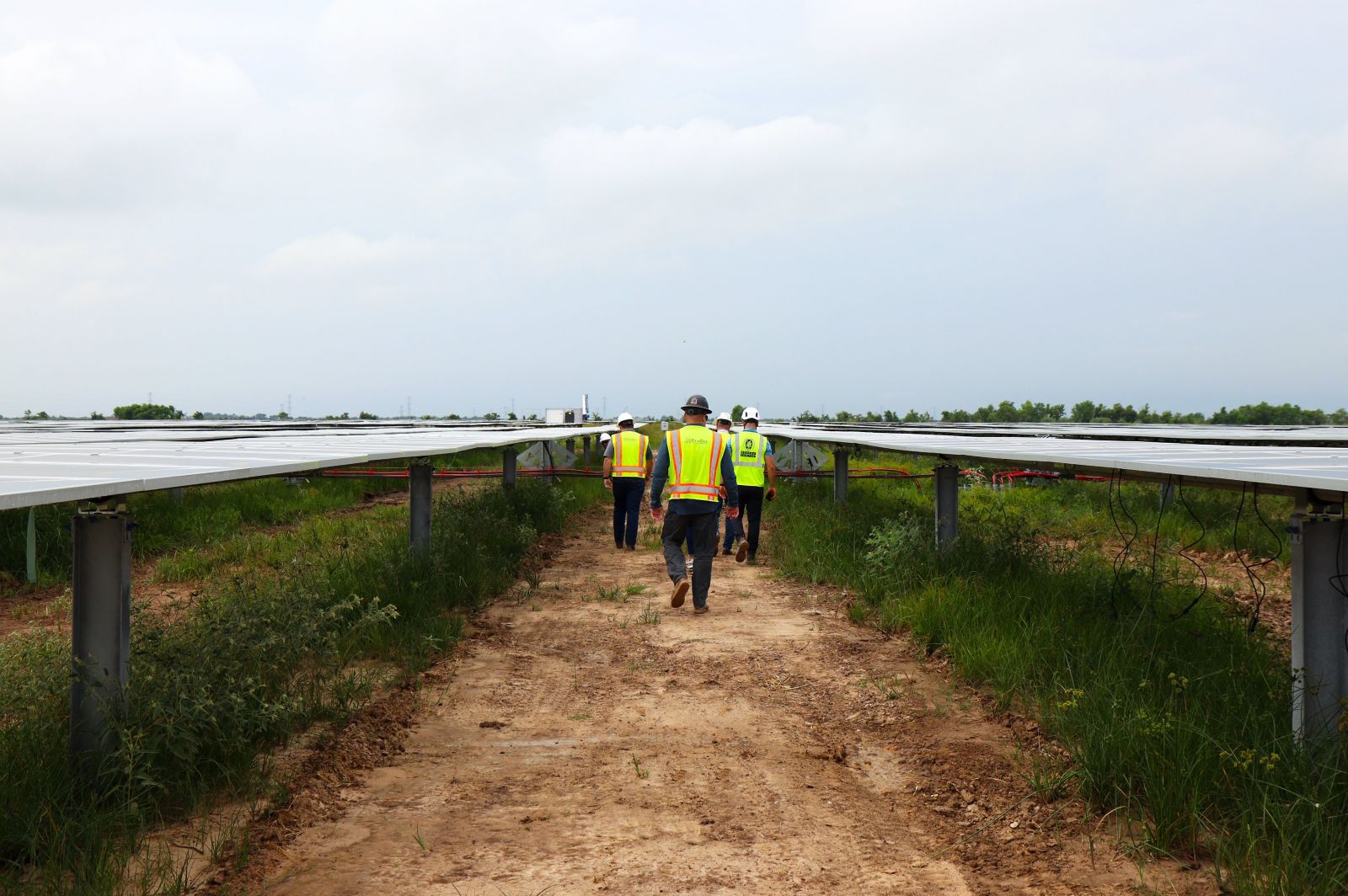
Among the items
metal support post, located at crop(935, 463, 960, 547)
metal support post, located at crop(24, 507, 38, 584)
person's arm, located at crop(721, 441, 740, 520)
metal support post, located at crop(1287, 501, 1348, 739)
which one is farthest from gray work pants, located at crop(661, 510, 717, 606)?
metal support post, located at crop(24, 507, 38, 584)

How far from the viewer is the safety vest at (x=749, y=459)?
10305 millimetres

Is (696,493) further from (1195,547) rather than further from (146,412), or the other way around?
(146,412)

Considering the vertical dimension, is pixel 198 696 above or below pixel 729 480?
below

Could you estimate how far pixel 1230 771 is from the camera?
3.62m

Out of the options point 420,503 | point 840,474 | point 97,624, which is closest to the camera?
point 97,624

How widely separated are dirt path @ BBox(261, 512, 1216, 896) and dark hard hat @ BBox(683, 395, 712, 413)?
8.02ft

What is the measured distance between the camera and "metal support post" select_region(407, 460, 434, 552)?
8.70 metres

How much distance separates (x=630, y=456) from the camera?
11492 millimetres

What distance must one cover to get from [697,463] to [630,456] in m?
3.41

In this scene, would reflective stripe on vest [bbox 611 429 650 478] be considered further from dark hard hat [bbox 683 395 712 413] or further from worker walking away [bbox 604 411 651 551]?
dark hard hat [bbox 683 395 712 413]

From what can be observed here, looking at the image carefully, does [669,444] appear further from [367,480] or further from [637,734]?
[367,480]

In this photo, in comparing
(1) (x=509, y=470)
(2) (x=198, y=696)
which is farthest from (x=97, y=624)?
(1) (x=509, y=470)

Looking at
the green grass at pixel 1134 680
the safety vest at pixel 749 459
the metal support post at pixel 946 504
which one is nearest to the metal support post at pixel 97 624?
the green grass at pixel 1134 680

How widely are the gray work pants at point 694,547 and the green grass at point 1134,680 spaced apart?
1.39 metres
